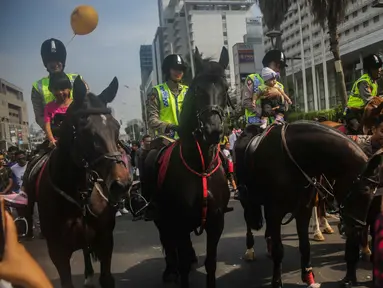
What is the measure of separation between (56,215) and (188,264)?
1615 millimetres

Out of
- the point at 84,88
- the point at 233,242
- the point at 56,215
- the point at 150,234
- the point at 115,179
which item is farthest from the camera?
the point at 150,234

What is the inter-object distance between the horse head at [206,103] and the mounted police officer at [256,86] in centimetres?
157

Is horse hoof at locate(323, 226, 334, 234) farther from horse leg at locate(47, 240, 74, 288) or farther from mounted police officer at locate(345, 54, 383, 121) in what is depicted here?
horse leg at locate(47, 240, 74, 288)

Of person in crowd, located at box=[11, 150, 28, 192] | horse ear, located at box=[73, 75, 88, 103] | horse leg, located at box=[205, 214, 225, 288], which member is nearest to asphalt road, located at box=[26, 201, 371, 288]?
horse leg, located at box=[205, 214, 225, 288]

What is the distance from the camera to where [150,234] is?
26.3 ft

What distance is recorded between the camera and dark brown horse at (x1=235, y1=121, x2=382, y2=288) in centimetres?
395

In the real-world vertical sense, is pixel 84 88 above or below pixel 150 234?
above

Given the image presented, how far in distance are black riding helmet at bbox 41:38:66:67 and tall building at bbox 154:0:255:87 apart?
387 ft

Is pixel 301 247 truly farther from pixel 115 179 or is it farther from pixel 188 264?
pixel 115 179

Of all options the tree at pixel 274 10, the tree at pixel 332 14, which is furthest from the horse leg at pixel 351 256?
the tree at pixel 274 10

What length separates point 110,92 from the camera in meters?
3.78

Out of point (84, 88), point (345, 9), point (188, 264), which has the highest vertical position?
point (345, 9)

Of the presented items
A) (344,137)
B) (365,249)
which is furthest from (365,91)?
(365,249)

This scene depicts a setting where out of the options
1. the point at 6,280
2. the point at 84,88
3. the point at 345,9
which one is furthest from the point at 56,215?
the point at 345,9
